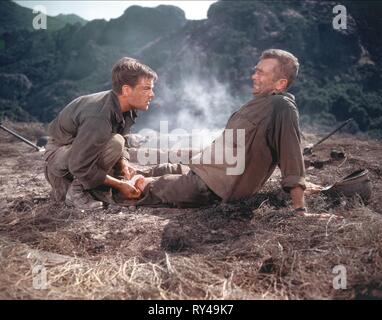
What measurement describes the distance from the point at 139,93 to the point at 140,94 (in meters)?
0.01

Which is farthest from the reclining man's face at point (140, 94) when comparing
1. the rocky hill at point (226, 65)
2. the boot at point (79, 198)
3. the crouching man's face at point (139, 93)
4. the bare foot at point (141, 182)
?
the rocky hill at point (226, 65)

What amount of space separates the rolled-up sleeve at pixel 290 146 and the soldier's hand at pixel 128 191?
4.45 ft

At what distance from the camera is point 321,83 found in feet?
41.1

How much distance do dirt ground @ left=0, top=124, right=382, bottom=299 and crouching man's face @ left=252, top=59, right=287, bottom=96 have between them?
944 millimetres

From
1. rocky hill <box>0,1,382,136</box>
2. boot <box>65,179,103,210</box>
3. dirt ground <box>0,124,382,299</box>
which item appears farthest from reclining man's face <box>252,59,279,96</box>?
rocky hill <box>0,1,382,136</box>

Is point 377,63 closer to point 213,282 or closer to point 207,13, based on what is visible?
point 207,13

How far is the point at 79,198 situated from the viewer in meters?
3.23

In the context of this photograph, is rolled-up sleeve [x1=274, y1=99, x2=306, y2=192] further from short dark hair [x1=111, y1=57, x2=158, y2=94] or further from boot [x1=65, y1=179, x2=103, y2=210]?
boot [x1=65, y1=179, x2=103, y2=210]

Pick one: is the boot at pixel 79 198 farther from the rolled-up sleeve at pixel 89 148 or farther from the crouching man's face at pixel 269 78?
the crouching man's face at pixel 269 78

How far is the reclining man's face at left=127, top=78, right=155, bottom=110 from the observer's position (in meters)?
3.28

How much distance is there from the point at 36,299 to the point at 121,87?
6.79 ft

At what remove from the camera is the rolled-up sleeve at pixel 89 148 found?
295 centimetres

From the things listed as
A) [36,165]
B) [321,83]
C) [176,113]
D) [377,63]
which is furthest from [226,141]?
[377,63]
